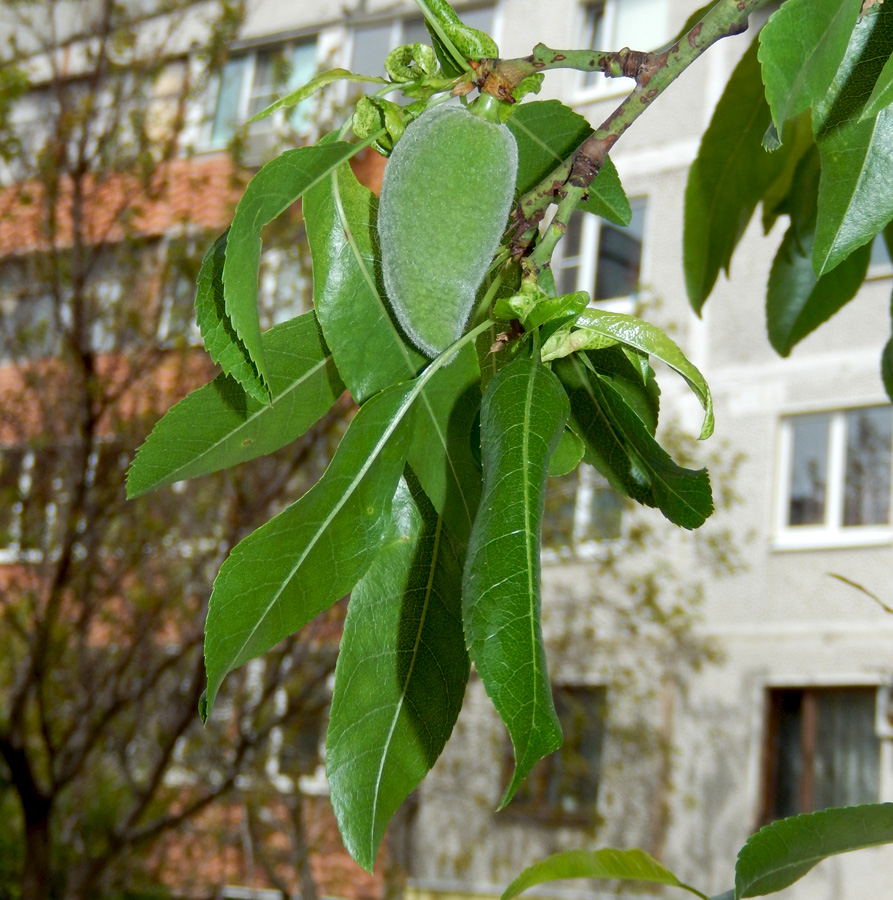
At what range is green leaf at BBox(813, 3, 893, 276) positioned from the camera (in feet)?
1.52

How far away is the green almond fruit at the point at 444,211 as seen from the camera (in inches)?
16.4

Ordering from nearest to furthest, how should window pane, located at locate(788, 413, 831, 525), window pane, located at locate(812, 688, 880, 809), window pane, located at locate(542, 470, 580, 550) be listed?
window pane, located at locate(542, 470, 580, 550), window pane, located at locate(812, 688, 880, 809), window pane, located at locate(788, 413, 831, 525)

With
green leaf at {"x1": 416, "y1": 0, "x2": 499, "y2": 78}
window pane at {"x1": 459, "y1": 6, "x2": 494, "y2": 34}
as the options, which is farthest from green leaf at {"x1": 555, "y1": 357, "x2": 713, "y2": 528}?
window pane at {"x1": 459, "y1": 6, "x2": 494, "y2": 34}

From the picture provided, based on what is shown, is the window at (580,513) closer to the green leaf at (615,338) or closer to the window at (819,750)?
the window at (819,750)

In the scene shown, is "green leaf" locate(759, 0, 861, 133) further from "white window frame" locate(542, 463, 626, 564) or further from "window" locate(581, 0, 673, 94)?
"window" locate(581, 0, 673, 94)

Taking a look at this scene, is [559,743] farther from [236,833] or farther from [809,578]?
[809,578]

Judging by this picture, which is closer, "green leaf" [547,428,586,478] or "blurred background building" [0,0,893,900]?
"green leaf" [547,428,586,478]

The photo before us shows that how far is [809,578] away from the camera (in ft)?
24.3

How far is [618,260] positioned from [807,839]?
871 centimetres

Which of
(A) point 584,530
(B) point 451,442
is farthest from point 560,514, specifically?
(B) point 451,442

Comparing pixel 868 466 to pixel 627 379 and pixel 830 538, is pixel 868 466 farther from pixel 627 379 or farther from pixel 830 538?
pixel 627 379

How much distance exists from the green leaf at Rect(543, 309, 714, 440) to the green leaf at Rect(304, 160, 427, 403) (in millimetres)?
66

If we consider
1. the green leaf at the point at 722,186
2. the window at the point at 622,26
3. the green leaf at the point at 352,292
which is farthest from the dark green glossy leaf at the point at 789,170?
the window at the point at 622,26

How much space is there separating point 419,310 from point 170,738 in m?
3.91
